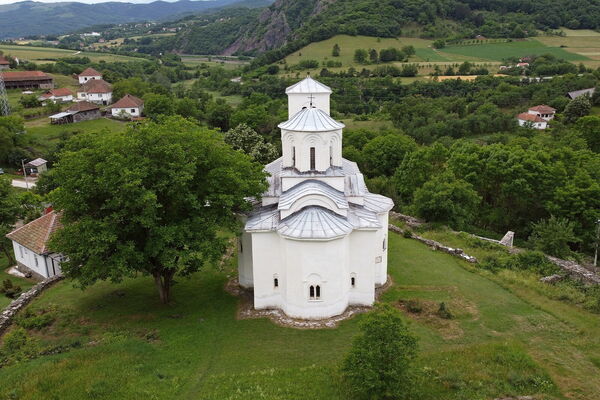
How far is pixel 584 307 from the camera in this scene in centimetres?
2380

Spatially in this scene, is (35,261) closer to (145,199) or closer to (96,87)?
(145,199)

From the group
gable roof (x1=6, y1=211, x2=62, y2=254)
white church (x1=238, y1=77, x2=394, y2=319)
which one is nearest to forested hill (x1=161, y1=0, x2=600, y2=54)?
gable roof (x1=6, y1=211, x2=62, y2=254)

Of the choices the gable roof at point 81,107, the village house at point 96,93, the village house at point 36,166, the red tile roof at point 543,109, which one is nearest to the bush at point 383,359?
the village house at point 36,166

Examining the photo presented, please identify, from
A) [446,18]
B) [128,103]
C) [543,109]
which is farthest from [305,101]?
[446,18]

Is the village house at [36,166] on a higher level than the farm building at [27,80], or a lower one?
lower

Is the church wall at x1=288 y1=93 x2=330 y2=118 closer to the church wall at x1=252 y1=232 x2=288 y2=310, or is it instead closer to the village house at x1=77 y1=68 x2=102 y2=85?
the church wall at x1=252 y1=232 x2=288 y2=310

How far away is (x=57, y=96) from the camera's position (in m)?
79.4

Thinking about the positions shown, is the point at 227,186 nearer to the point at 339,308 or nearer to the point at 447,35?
the point at 339,308

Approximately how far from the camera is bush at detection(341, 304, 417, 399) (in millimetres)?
15414

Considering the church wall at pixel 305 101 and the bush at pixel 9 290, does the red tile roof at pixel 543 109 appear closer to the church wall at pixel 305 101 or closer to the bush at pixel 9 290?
the church wall at pixel 305 101

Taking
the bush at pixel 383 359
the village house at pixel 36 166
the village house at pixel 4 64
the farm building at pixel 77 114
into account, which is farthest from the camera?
the village house at pixel 4 64

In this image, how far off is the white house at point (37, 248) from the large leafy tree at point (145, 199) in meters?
8.45

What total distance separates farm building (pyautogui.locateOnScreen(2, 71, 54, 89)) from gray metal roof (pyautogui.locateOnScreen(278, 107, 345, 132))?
81.3 m

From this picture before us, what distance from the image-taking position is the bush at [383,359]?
50.6ft
